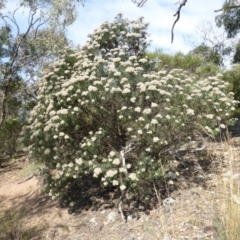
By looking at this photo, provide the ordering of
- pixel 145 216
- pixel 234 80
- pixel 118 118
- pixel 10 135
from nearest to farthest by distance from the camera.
Result: pixel 145 216 → pixel 118 118 → pixel 234 80 → pixel 10 135

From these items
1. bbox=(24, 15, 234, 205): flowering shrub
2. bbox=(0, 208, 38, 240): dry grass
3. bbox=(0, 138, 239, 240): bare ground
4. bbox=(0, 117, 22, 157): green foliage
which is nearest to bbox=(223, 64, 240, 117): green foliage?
bbox=(0, 138, 239, 240): bare ground

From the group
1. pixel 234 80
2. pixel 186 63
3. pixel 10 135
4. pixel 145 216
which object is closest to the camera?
pixel 145 216

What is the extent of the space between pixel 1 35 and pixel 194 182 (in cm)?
704

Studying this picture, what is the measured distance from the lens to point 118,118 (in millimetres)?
5371

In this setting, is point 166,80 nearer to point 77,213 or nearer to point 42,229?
point 77,213

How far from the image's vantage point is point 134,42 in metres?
6.04

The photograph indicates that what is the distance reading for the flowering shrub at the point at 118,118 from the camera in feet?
15.9

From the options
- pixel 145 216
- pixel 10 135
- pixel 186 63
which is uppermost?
pixel 186 63

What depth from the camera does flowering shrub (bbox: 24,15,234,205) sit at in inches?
191

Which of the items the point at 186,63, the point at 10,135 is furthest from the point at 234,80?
the point at 10,135

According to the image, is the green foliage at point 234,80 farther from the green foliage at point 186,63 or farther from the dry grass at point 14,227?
the dry grass at point 14,227

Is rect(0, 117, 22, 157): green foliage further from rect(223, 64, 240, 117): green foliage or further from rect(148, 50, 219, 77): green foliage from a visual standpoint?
rect(223, 64, 240, 117): green foliage

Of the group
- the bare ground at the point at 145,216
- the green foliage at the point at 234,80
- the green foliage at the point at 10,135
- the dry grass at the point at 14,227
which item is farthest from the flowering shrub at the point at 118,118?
the green foliage at the point at 10,135

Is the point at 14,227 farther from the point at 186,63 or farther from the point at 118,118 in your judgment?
the point at 186,63
